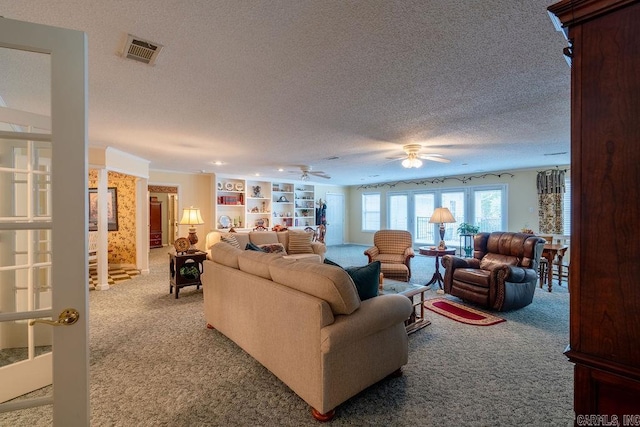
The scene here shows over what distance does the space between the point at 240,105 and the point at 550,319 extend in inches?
170

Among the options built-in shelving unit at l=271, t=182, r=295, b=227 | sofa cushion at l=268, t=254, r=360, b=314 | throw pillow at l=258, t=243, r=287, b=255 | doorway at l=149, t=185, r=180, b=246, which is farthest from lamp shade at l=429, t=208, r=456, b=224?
doorway at l=149, t=185, r=180, b=246

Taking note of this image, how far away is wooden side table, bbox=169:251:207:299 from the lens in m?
4.21

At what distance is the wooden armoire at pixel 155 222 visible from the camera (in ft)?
30.3

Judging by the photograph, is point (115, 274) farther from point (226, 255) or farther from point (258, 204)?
point (226, 255)

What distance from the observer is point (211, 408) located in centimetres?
188

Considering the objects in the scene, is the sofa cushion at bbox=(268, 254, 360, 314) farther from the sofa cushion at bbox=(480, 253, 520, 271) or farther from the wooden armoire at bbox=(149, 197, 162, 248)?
the wooden armoire at bbox=(149, 197, 162, 248)

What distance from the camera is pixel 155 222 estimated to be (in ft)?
30.7

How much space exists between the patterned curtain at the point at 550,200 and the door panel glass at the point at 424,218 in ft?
8.62

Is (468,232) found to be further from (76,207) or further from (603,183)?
(76,207)

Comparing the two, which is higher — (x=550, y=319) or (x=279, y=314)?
(x=279, y=314)

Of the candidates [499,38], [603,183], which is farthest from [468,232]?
[603,183]

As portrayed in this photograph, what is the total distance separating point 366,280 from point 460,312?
2220 millimetres

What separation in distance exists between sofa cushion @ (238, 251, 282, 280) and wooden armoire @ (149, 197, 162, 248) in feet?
26.2

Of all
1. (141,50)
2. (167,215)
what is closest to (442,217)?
(141,50)
